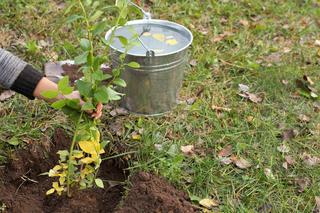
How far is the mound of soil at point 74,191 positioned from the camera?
225 cm

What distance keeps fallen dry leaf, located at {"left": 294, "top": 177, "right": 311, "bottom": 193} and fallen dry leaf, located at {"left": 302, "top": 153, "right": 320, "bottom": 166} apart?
14 centimetres

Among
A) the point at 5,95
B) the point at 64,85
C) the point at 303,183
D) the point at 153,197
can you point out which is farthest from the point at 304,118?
the point at 5,95

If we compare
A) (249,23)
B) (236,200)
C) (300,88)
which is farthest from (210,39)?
(236,200)

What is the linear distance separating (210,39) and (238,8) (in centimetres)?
70

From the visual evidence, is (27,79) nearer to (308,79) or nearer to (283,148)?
(283,148)

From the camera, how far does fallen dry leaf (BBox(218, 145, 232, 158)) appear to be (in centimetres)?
271

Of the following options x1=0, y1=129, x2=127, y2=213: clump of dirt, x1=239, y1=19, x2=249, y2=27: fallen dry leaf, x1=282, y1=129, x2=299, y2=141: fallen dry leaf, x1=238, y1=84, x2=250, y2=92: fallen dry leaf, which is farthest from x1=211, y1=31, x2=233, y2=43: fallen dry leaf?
x1=0, y1=129, x2=127, y2=213: clump of dirt

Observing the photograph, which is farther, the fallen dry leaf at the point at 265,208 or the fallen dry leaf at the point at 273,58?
the fallen dry leaf at the point at 273,58

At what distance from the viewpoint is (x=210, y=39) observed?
3863 mm

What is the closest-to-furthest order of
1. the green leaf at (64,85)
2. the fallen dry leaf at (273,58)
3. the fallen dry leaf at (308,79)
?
the green leaf at (64,85)
the fallen dry leaf at (308,79)
the fallen dry leaf at (273,58)

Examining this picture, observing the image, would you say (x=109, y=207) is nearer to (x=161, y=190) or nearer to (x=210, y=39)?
(x=161, y=190)

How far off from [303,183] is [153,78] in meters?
1.06

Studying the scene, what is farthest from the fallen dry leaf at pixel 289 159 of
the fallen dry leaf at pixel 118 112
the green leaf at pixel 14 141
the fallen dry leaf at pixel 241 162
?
the green leaf at pixel 14 141

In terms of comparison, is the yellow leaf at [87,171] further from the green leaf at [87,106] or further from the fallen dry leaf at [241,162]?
the fallen dry leaf at [241,162]
